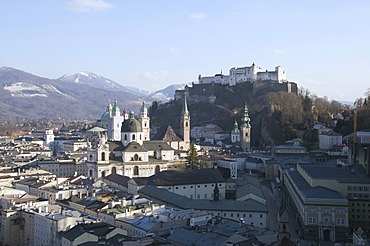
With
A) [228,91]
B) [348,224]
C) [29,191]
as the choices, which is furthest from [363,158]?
[228,91]

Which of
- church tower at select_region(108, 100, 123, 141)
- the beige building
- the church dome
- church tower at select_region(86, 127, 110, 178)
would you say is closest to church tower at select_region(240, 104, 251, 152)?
church tower at select_region(108, 100, 123, 141)

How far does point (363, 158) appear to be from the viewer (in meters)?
50.5

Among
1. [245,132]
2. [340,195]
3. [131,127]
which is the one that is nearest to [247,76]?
[245,132]

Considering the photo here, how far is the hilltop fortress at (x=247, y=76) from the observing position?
113500 millimetres

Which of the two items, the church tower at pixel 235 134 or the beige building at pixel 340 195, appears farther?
the church tower at pixel 235 134

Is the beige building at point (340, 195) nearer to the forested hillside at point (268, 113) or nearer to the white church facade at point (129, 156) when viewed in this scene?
the white church facade at point (129, 156)

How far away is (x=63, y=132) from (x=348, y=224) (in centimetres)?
10772

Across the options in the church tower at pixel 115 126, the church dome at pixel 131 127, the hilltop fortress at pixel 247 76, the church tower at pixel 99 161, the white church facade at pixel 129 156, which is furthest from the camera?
the hilltop fortress at pixel 247 76

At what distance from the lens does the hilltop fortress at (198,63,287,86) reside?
11350cm

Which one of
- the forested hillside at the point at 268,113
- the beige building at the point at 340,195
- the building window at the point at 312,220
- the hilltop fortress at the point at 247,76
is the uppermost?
the hilltop fortress at the point at 247,76

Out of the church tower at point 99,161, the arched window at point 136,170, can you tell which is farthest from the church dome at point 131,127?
the church tower at point 99,161

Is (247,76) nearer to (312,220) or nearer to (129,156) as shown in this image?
(129,156)

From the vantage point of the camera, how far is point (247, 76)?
117 metres

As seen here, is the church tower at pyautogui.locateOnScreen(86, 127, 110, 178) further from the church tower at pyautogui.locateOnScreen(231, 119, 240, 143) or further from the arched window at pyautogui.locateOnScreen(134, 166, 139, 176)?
the church tower at pyautogui.locateOnScreen(231, 119, 240, 143)
